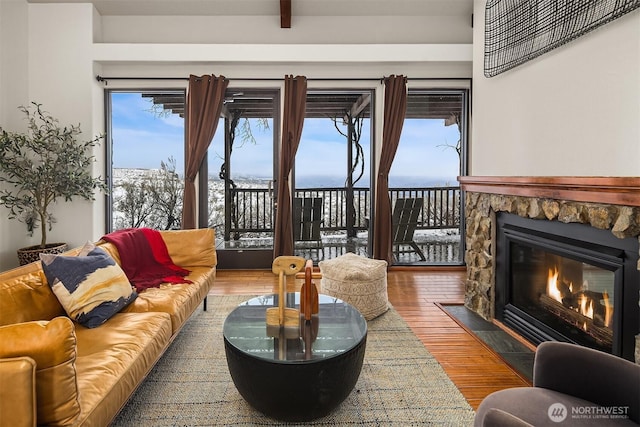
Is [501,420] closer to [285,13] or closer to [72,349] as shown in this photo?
[72,349]

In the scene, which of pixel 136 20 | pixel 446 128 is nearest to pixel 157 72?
pixel 136 20

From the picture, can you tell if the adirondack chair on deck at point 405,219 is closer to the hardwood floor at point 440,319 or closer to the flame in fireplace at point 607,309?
the hardwood floor at point 440,319

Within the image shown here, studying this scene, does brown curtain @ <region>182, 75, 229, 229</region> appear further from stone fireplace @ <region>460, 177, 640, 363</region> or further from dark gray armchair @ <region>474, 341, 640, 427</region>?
dark gray armchair @ <region>474, 341, 640, 427</region>

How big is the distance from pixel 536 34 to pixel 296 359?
2.68 meters

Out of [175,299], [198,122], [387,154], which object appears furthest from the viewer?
[387,154]

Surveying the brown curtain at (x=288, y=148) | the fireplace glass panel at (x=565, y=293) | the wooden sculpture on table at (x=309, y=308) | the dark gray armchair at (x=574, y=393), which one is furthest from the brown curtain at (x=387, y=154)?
the dark gray armchair at (x=574, y=393)

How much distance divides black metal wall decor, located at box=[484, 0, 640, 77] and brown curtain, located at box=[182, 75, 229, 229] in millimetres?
3015

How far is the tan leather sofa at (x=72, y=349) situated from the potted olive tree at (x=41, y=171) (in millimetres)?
1865

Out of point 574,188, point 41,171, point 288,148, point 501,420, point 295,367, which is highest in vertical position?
point 288,148

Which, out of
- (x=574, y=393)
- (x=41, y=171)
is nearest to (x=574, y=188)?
(x=574, y=393)

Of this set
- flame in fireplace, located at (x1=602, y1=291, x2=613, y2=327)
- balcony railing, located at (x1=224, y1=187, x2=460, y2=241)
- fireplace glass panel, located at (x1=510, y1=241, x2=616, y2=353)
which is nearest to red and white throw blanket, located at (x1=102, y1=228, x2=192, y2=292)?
balcony railing, located at (x1=224, y1=187, x2=460, y2=241)

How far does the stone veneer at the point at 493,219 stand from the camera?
1.81m

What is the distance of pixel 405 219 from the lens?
16.6 ft

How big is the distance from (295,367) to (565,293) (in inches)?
75.8
